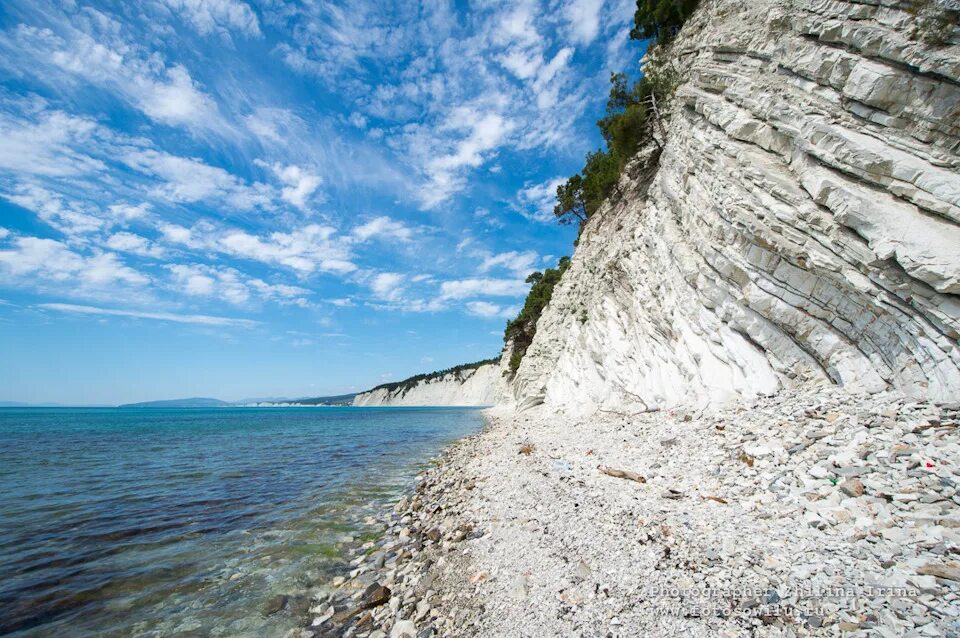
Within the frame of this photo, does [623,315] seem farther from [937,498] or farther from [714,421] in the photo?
[937,498]

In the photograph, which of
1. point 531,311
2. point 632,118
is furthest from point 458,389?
point 632,118

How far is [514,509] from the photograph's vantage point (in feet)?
28.7

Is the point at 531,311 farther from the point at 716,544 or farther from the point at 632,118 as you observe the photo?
the point at 716,544

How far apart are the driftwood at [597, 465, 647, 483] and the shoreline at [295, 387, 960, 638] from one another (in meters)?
0.05

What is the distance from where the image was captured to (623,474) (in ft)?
30.2

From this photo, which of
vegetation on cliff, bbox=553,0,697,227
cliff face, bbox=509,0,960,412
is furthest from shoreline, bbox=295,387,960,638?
vegetation on cliff, bbox=553,0,697,227

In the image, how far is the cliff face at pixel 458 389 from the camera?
13425 centimetres

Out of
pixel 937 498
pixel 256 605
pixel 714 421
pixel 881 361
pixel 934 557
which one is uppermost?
pixel 881 361

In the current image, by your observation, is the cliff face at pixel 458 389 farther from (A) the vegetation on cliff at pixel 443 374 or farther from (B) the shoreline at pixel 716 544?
(B) the shoreline at pixel 716 544

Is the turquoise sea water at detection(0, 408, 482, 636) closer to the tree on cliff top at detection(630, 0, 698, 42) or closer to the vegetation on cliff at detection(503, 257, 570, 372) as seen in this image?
the tree on cliff top at detection(630, 0, 698, 42)

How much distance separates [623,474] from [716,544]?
3812 millimetres

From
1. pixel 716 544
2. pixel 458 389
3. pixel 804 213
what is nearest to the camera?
pixel 716 544

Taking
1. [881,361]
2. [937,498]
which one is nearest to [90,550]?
[937,498]

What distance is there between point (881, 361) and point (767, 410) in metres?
2.49
